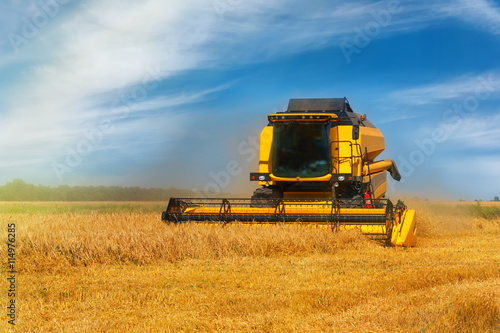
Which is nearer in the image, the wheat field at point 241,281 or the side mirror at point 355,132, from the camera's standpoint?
the wheat field at point 241,281

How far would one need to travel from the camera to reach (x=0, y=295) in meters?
5.57

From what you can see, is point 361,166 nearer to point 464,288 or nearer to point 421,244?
point 421,244

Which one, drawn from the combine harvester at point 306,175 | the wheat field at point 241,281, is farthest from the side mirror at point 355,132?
the wheat field at point 241,281

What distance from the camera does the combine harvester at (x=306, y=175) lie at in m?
9.59

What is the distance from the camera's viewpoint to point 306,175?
36.0 ft

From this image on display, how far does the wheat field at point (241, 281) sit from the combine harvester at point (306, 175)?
74 cm

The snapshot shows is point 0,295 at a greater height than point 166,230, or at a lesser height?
lesser

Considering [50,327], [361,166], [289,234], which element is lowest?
[50,327]

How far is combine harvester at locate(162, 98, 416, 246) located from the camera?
31.4 feet

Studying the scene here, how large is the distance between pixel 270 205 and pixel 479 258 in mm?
3826

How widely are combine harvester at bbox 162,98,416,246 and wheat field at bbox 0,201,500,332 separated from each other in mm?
739

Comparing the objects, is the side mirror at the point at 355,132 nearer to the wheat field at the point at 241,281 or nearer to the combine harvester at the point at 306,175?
the combine harvester at the point at 306,175

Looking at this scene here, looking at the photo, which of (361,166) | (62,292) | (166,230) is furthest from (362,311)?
(361,166)

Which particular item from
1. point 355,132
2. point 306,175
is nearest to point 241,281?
point 306,175
